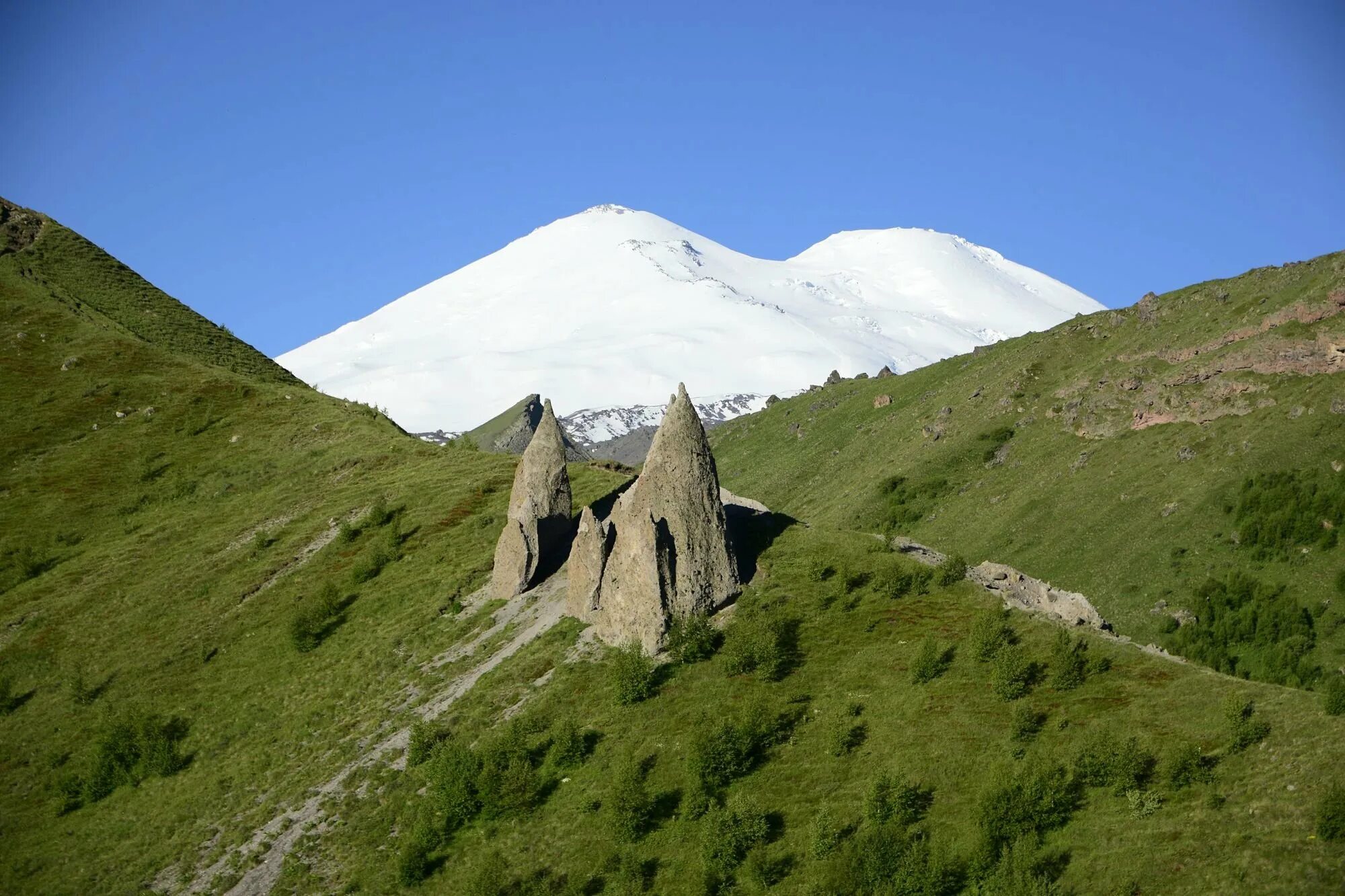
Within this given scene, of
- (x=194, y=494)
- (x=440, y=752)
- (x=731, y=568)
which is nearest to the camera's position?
(x=440, y=752)

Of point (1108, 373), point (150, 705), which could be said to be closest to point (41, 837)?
point (150, 705)

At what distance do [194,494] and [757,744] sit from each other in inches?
1983

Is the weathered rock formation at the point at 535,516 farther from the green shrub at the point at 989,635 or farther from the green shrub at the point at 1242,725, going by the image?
the green shrub at the point at 1242,725

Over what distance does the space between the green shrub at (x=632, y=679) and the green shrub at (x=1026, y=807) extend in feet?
43.0

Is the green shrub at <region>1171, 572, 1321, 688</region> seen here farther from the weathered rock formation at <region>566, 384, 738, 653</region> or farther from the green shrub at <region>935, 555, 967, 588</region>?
the weathered rock formation at <region>566, 384, 738, 653</region>

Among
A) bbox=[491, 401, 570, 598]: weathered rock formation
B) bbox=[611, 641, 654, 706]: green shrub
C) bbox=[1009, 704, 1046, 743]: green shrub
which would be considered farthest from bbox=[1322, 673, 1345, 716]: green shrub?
bbox=[491, 401, 570, 598]: weathered rock formation

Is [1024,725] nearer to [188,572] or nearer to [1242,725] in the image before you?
[1242,725]

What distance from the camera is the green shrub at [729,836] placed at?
33938mm

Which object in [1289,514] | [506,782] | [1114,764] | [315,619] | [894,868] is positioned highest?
[1289,514]

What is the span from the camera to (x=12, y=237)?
114 metres

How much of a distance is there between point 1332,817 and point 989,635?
12892 millimetres

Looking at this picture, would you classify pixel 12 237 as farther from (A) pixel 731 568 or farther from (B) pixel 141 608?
(A) pixel 731 568

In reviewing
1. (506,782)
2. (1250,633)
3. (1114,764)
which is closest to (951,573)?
(1114,764)

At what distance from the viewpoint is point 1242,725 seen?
33781 millimetres
